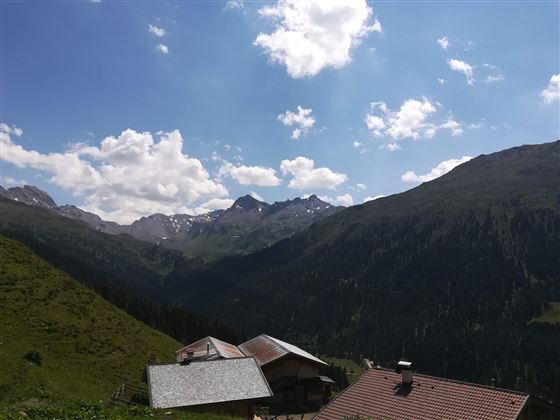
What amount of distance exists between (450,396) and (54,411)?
27261 millimetres

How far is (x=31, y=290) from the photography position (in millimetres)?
63781

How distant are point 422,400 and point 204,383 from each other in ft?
59.8

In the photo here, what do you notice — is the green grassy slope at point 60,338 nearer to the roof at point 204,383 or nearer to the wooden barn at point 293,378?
the roof at point 204,383

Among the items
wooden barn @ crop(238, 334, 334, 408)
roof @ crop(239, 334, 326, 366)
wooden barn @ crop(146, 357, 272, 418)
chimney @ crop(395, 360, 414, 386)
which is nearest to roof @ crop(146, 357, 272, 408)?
wooden barn @ crop(146, 357, 272, 418)

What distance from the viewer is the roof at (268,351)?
62969mm

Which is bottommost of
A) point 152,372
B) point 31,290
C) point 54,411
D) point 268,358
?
point 268,358

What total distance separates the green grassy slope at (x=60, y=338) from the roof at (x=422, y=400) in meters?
23.0

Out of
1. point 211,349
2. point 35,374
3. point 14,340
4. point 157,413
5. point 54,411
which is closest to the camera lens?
point 54,411

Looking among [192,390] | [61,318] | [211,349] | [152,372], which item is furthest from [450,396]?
[61,318]

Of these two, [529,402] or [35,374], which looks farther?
[35,374]

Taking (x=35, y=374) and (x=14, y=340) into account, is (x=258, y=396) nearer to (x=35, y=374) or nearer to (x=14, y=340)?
(x=35, y=374)

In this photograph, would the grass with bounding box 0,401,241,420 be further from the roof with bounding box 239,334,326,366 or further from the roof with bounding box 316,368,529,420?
the roof with bounding box 239,334,326,366

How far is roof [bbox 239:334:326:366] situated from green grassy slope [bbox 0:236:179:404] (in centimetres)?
1309

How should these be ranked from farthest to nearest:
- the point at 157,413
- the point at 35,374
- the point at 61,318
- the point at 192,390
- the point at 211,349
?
the point at 211,349 → the point at 61,318 → the point at 35,374 → the point at 192,390 → the point at 157,413
